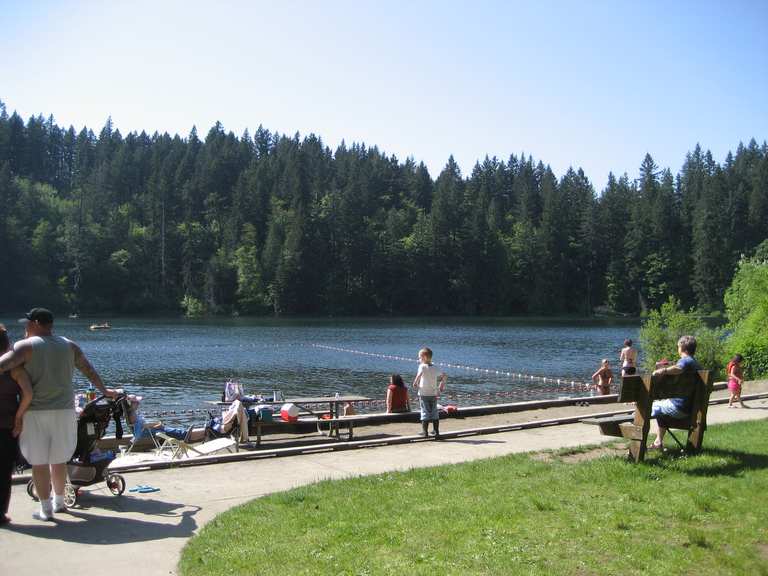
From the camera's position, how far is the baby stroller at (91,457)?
7824mm

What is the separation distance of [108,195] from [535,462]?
445ft

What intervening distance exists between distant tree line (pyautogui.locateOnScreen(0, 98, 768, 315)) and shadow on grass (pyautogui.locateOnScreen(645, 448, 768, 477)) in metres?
103

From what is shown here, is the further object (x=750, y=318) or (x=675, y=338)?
(x=675, y=338)

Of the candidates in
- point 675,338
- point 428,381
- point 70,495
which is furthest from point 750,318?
point 70,495

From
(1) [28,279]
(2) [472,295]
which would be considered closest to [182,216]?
(1) [28,279]

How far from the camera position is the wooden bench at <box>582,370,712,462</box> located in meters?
8.76

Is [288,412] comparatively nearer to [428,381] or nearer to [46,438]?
[428,381]

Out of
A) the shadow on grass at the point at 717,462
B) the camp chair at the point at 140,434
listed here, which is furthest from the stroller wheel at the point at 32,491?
the shadow on grass at the point at 717,462

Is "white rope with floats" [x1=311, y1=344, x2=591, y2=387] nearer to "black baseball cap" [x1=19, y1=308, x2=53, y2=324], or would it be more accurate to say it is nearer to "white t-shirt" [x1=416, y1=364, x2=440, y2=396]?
"white t-shirt" [x1=416, y1=364, x2=440, y2=396]

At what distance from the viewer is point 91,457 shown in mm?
8047

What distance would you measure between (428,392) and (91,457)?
247 inches

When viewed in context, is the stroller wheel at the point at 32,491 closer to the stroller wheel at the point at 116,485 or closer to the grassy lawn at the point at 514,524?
the stroller wheel at the point at 116,485

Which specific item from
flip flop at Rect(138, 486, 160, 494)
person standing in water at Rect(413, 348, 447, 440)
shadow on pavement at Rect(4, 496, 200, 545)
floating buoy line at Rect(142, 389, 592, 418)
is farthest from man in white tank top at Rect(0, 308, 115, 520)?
floating buoy line at Rect(142, 389, 592, 418)

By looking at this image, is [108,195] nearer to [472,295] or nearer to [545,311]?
[472,295]
